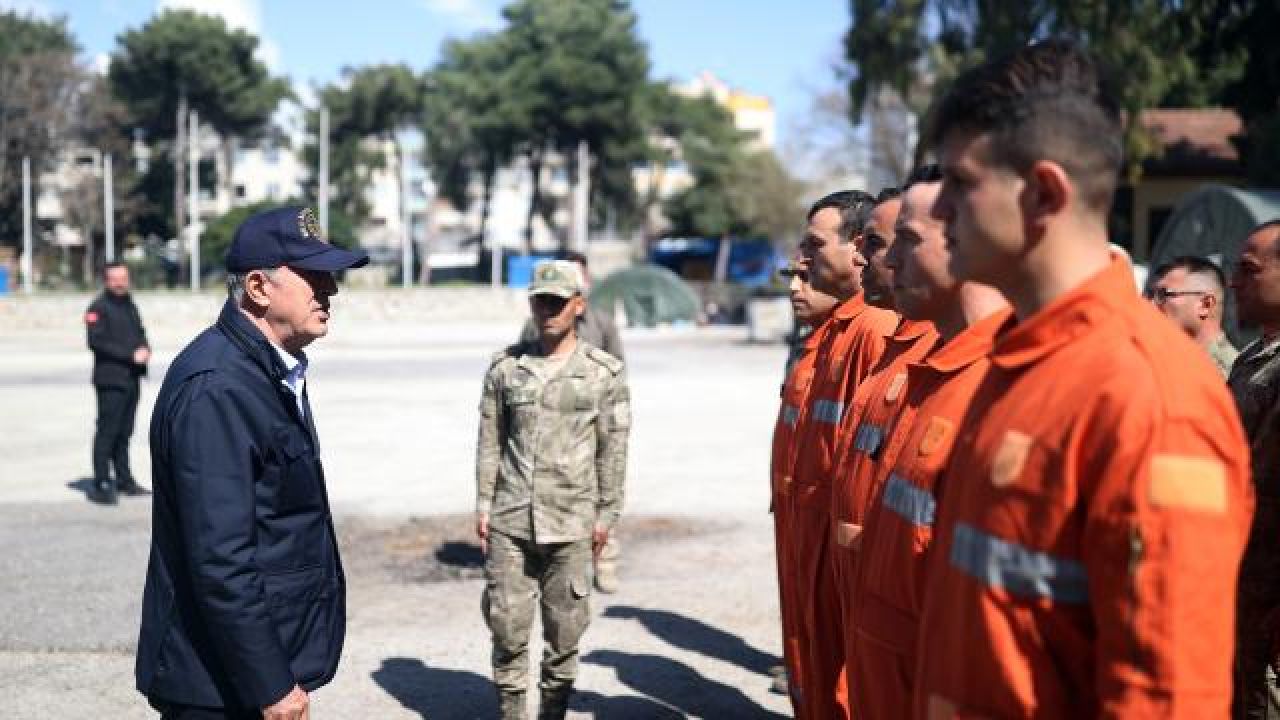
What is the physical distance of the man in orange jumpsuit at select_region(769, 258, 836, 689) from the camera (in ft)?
14.3

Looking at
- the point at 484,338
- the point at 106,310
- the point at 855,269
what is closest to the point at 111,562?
the point at 106,310

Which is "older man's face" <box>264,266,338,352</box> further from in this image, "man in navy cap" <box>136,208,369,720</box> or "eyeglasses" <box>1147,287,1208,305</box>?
"eyeglasses" <box>1147,287,1208,305</box>

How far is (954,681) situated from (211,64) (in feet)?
199

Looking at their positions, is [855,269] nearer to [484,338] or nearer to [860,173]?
[484,338]

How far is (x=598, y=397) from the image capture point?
17.7ft

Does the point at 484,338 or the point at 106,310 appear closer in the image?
the point at 106,310

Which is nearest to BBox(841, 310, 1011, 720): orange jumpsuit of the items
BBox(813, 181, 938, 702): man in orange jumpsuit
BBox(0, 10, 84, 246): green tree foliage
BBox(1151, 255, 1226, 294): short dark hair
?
BBox(813, 181, 938, 702): man in orange jumpsuit

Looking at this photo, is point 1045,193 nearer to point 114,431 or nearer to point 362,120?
point 114,431

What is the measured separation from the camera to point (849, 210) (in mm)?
4809

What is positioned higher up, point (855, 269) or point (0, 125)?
point (0, 125)

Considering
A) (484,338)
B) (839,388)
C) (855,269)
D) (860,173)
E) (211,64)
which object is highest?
(211,64)

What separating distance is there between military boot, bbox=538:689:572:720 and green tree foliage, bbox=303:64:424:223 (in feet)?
192

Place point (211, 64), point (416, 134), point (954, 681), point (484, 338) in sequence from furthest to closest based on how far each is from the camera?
point (416, 134), point (211, 64), point (484, 338), point (954, 681)

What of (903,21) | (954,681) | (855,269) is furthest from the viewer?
(903,21)
